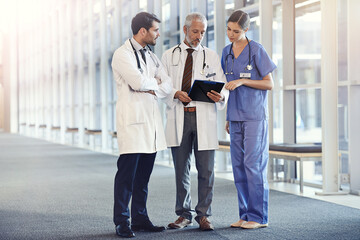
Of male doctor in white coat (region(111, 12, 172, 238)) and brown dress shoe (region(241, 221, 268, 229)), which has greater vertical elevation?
male doctor in white coat (region(111, 12, 172, 238))

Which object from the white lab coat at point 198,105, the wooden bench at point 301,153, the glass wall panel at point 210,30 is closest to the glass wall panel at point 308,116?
the wooden bench at point 301,153

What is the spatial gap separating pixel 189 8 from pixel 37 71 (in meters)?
21.0

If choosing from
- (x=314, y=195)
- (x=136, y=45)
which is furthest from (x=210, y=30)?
(x=136, y=45)

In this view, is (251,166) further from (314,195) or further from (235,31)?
(314,195)

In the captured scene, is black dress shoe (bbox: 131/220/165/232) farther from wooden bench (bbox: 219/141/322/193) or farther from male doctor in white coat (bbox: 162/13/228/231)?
wooden bench (bbox: 219/141/322/193)

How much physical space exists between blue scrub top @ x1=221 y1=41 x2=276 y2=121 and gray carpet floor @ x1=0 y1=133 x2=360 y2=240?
900 millimetres

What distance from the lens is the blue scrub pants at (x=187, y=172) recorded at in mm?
4266

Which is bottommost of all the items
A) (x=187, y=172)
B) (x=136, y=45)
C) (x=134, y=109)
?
(x=187, y=172)

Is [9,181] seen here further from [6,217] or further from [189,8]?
[189,8]

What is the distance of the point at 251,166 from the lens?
4.23m

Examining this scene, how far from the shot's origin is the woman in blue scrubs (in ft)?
13.9

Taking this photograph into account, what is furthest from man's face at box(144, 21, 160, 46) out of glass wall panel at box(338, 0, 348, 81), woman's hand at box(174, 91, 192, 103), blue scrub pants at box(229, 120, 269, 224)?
glass wall panel at box(338, 0, 348, 81)

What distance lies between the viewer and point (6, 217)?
16.4 ft

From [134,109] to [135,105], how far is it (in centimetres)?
3
